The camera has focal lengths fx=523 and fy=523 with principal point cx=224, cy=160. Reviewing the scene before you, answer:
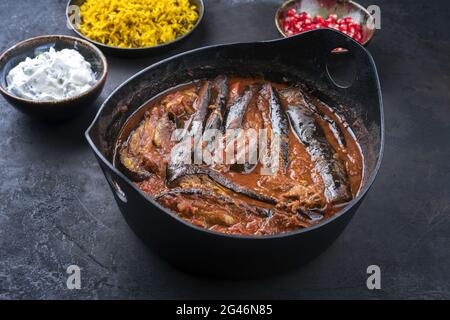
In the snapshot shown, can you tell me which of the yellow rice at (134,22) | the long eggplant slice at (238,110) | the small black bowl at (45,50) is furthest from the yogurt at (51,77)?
the long eggplant slice at (238,110)

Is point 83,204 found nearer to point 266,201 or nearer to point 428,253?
point 266,201

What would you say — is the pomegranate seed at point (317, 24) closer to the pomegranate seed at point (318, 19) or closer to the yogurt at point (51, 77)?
the pomegranate seed at point (318, 19)

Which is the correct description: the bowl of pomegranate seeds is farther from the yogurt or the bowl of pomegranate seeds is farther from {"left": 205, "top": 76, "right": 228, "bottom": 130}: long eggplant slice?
the yogurt

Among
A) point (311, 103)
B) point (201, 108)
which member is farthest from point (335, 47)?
point (201, 108)

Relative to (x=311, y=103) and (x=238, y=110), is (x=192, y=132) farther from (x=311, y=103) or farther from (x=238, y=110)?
(x=311, y=103)

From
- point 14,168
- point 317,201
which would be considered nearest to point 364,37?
point 317,201
